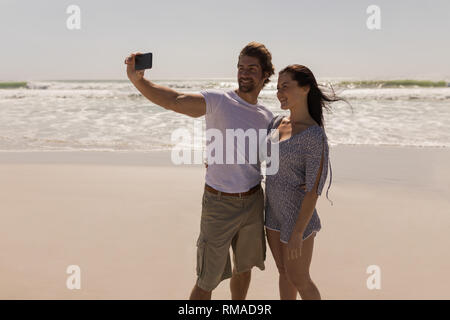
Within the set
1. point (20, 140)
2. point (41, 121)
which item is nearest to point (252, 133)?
point (20, 140)

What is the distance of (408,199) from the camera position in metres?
5.80

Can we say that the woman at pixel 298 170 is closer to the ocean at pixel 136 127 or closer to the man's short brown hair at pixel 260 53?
the man's short brown hair at pixel 260 53

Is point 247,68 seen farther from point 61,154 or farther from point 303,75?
point 61,154

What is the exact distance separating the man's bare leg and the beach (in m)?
0.45

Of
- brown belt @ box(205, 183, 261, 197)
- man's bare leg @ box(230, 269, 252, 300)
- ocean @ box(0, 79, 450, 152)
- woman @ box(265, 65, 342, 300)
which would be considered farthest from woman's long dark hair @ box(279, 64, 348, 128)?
ocean @ box(0, 79, 450, 152)

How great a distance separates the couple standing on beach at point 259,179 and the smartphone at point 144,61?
0.13 ft

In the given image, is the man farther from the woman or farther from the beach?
the beach

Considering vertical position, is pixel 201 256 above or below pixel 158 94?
below

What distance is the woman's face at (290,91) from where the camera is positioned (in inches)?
94.0

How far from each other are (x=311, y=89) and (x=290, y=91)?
5.4 inches

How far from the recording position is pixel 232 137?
2449mm

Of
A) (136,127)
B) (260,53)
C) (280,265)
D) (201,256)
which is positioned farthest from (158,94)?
(136,127)

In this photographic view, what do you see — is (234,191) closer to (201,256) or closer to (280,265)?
(201,256)

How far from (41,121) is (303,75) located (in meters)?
13.7
